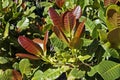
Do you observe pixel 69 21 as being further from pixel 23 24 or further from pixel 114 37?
pixel 23 24

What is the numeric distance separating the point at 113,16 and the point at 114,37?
0.29 ft

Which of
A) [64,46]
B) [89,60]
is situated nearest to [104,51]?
[89,60]

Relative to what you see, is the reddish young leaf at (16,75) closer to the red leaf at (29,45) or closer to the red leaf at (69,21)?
the red leaf at (29,45)

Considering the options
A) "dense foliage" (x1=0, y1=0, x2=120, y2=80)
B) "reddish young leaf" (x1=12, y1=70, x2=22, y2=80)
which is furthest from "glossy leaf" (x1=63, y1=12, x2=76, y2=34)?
"reddish young leaf" (x1=12, y1=70, x2=22, y2=80)

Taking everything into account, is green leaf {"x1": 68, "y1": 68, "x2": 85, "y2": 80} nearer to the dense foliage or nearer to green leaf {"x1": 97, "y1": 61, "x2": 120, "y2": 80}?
the dense foliage

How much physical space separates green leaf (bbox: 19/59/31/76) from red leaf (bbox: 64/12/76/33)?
0.34 metres

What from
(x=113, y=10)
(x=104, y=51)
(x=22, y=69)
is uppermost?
(x=113, y=10)

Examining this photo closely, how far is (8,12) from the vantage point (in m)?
2.43

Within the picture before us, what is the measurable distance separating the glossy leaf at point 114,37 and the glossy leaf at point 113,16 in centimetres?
5

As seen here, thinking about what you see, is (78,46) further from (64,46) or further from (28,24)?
(28,24)

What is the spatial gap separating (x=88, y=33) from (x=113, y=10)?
1.31ft

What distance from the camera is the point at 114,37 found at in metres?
1.37

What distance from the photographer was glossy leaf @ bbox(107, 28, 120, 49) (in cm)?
133

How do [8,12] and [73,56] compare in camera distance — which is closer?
[73,56]
